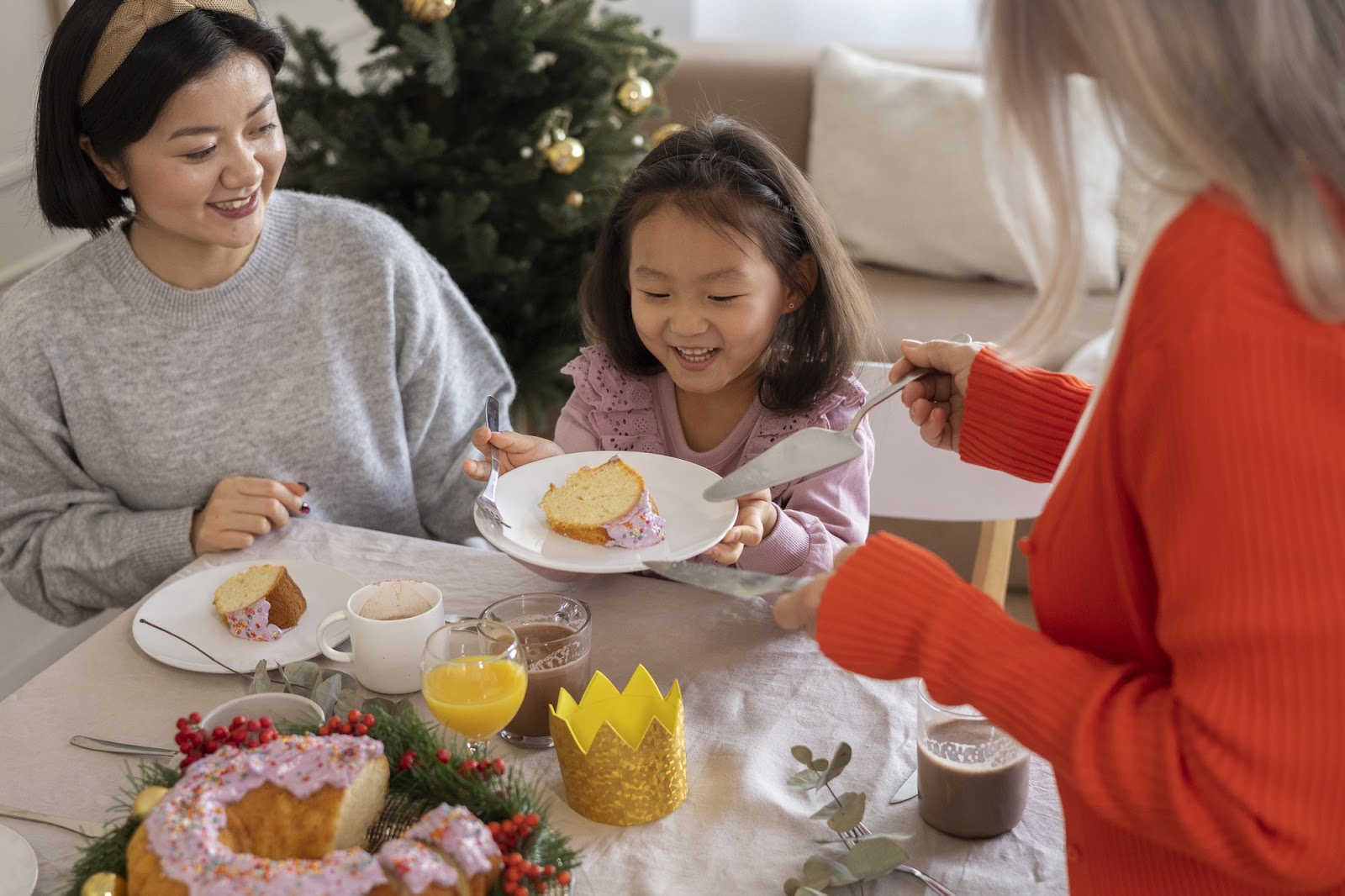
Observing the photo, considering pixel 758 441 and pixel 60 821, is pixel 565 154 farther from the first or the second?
pixel 60 821

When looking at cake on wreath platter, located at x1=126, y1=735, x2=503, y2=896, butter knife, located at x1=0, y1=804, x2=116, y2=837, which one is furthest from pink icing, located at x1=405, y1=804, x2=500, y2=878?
butter knife, located at x1=0, y1=804, x2=116, y2=837

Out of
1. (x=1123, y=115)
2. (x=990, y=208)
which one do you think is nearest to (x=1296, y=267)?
(x=1123, y=115)

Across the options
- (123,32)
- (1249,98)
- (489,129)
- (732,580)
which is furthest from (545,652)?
(489,129)

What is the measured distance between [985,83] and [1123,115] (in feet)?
0.32

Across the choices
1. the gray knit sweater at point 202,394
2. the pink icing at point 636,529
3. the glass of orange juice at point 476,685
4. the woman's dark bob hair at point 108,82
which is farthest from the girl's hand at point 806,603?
the woman's dark bob hair at point 108,82

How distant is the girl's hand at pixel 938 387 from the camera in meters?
1.25

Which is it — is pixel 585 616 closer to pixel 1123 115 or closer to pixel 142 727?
pixel 142 727

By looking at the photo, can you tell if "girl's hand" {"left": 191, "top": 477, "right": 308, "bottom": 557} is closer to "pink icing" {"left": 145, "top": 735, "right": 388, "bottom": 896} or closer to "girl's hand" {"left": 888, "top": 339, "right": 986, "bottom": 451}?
"pink icing" {"left": 145, "top": 735, "right": 388, "bottom": 896}

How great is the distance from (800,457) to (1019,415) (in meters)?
0.21

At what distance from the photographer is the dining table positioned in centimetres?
97

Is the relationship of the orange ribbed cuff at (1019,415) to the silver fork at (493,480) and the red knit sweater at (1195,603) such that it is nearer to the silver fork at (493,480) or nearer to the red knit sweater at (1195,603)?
the red knit sweater at (1195,603)

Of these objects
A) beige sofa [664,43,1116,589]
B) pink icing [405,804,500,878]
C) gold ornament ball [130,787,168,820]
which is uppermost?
pink icing [405,804,500,878]

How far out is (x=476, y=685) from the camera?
39.8 inches

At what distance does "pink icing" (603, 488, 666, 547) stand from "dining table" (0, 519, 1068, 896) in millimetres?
95
